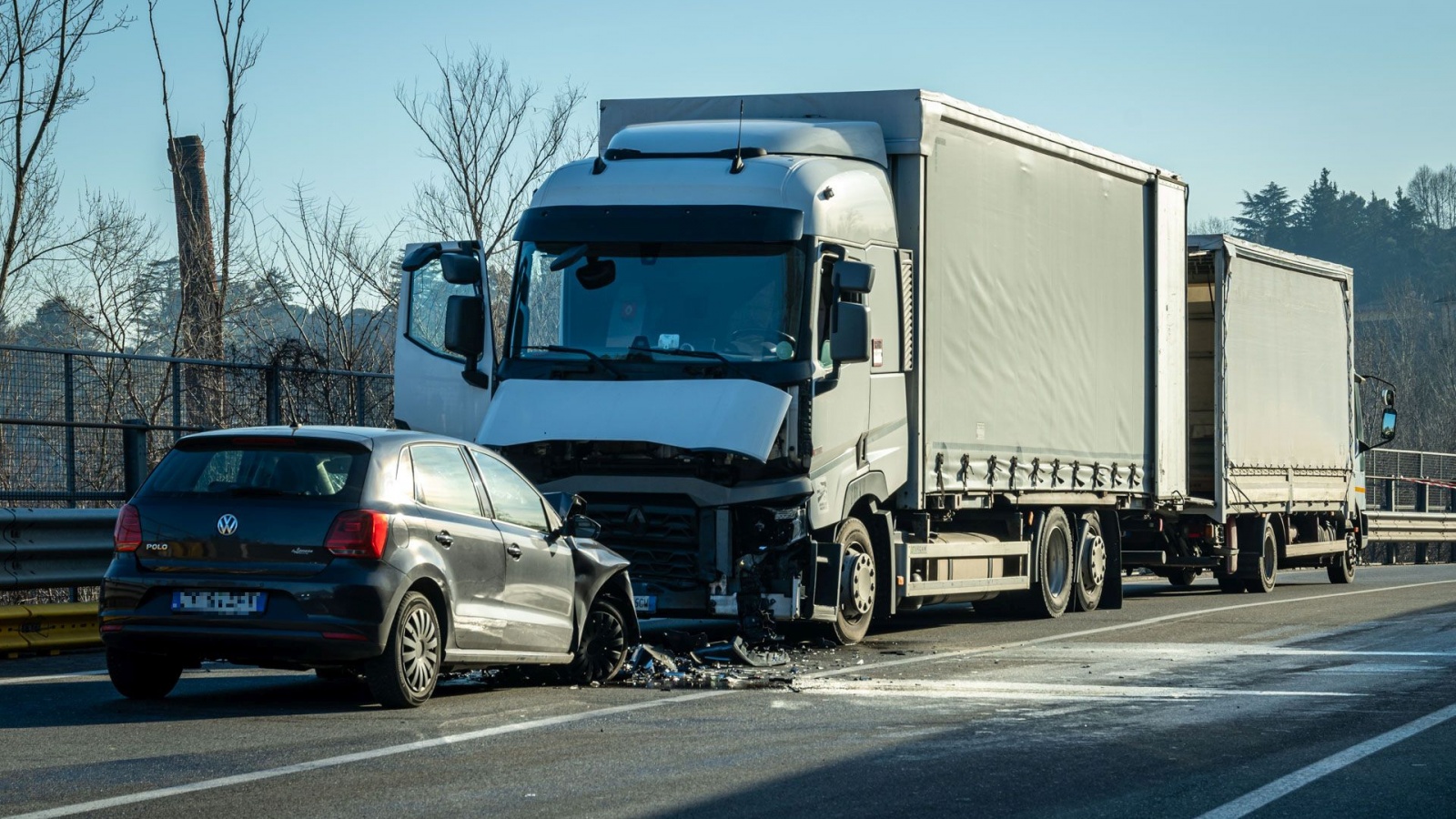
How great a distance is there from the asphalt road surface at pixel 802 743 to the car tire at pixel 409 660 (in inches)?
5.2

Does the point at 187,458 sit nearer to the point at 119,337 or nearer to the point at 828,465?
the point at 828,465

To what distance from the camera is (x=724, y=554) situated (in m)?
13.3

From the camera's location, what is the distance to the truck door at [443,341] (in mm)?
14266

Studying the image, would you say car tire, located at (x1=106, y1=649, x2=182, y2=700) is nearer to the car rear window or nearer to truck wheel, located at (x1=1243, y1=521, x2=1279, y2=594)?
the car rear window

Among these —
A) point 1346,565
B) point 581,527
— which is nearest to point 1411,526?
point 1346,565

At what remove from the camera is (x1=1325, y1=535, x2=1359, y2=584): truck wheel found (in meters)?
27.2

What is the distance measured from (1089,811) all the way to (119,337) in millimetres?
21728

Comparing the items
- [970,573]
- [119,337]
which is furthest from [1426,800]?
[119,337]

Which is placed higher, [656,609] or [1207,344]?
[1207,344]

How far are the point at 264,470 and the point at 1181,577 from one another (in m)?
17.6

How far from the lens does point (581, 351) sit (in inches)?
534

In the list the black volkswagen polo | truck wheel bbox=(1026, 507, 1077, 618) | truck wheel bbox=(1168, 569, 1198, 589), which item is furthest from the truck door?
truck wheel bbox=(1168, 569, 1198, 589)

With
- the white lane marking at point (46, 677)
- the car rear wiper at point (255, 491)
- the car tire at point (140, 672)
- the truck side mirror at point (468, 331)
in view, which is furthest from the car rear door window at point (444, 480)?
the truck side mirror at point (468, 331)

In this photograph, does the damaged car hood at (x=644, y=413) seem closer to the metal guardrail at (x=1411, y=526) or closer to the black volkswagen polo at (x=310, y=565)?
the black volkswagen polo at (x=310, y=565)
